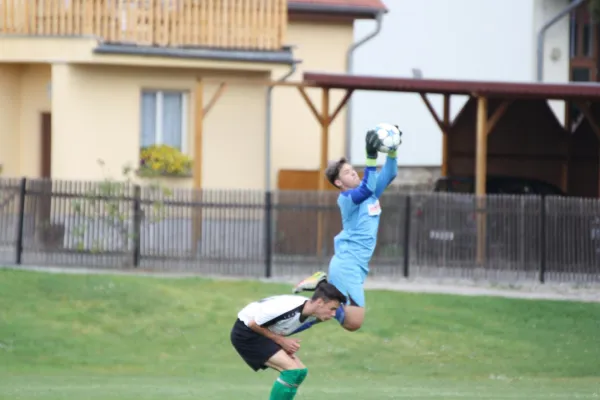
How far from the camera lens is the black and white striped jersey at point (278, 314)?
32.9 feet

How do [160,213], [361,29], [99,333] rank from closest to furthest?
[99,333] < [160,213] < [361,29]

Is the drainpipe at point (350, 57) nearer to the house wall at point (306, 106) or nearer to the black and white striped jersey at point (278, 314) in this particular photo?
the house wall at point (306, 106)

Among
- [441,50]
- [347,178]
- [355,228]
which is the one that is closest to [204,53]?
[441,50]

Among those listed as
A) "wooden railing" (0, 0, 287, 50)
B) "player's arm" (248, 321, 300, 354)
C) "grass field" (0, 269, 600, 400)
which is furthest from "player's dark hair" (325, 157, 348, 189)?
"wooden railing" (0, 0, 287, 50)

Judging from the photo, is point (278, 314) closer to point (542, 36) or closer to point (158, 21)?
point (158, 21)

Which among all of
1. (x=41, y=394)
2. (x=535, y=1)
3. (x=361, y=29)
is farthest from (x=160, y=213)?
(x=535, y=1)

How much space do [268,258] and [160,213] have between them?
6.40 feet

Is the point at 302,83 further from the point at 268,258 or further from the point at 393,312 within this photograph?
the point at 393,312

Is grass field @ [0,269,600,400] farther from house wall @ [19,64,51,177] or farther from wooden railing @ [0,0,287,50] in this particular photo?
house wall @ [19,64,51,177]

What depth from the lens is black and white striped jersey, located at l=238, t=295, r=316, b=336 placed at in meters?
10.0

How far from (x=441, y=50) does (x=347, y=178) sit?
2703 cm

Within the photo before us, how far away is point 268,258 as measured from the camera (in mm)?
22984

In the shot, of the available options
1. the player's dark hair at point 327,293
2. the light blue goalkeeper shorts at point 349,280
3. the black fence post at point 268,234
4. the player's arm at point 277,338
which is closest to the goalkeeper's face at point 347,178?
the light blue goalkeeper shorts at point 349,280

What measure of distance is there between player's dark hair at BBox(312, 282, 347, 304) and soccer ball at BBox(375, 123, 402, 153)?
1.12 meters
